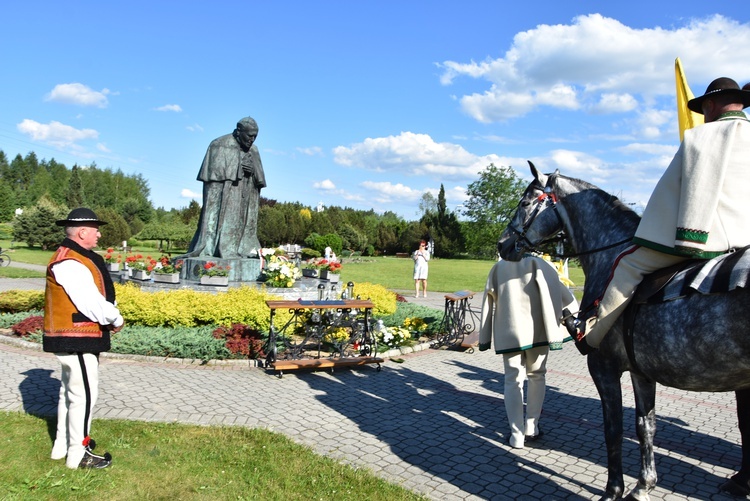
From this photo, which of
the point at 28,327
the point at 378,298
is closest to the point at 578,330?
the point at 378,298

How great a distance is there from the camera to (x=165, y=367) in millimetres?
7742

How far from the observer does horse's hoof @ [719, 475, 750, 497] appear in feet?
13.7

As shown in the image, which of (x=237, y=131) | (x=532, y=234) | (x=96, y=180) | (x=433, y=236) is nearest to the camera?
(x=532, y=234)

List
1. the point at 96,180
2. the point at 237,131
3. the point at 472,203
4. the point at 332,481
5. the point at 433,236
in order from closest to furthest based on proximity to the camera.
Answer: the point at 332,481, the point at 237,131, the point at 433,236, the point at 472,203, the point at 96,180

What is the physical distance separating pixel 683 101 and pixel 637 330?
18.1 feet

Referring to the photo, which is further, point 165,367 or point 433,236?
point 433,236

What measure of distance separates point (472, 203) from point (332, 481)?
2798 inches

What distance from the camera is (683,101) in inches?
288

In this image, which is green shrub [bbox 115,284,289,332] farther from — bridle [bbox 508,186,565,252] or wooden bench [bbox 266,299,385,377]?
bridle [bbox 508,186,565,252]

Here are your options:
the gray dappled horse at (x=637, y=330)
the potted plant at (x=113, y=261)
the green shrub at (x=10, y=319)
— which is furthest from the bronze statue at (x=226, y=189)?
the gray dappled horse at (x=637, y=330)

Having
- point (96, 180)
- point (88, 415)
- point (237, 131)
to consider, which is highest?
point (96, 180)

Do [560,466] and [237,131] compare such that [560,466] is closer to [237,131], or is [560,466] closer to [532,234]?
[532,234]

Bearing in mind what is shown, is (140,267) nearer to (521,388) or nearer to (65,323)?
(65,323)

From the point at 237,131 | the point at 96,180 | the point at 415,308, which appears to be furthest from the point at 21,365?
the point at 96,180
